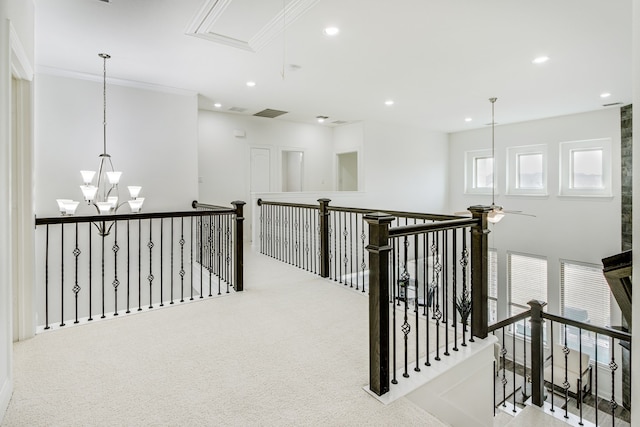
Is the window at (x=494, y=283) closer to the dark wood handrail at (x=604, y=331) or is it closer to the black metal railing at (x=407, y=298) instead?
the dark wood handrail at (x=604, y=331)

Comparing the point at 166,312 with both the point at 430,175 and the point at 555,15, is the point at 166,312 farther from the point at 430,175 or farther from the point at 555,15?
the point at 430,175

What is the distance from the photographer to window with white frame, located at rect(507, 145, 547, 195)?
26.9 ft

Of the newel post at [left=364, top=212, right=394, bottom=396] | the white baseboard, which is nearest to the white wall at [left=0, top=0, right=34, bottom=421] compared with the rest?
the white baseboard

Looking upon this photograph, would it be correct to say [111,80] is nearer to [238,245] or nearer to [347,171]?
[238,245]

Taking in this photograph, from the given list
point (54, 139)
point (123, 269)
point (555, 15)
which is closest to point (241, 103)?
point (54, 139)

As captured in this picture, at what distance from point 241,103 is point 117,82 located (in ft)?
7.04

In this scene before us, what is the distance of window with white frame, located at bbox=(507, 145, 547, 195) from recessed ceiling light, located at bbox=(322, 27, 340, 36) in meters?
6.82

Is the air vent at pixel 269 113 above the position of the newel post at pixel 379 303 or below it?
above

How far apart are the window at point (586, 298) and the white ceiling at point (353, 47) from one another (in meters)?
3.56

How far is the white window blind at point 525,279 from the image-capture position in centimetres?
802

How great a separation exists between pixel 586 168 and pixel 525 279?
2.87 m

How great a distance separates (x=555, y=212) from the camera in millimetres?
7809

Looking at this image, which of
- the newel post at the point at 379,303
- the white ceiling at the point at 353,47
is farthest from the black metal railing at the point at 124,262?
the newel post at the point at 379,303

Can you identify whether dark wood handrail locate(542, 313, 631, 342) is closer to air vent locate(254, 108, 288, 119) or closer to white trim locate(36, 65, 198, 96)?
white trim locate(36, 65, 198, 96)
